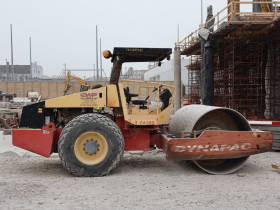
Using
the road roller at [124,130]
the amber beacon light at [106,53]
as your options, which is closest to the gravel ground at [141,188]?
the road roller at [124,130]

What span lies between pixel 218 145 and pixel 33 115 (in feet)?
12.9

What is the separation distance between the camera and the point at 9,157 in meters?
7.04

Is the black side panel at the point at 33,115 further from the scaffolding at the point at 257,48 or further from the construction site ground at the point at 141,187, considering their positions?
the scaffolding at the point at 257,48

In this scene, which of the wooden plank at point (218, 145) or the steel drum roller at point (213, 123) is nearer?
the wooden plank at point (218, 145)

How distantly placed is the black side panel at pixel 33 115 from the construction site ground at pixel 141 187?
1007 mm

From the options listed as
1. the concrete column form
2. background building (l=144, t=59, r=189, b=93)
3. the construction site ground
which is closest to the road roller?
the construction site ground

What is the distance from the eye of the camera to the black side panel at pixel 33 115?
Answer: 5.76m

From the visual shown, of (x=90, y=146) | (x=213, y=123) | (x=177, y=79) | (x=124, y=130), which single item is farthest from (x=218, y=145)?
(x=177, y=79)

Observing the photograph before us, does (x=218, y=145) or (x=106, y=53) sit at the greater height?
(x=106, y=53)

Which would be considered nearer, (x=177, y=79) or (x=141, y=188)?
(x=141, y=188)

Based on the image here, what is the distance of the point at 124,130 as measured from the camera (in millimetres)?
5895

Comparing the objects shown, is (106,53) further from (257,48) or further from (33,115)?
(257,48)

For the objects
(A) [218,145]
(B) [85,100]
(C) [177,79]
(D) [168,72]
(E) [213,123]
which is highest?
(D) [168,72]

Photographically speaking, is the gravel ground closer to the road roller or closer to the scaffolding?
the road roller
